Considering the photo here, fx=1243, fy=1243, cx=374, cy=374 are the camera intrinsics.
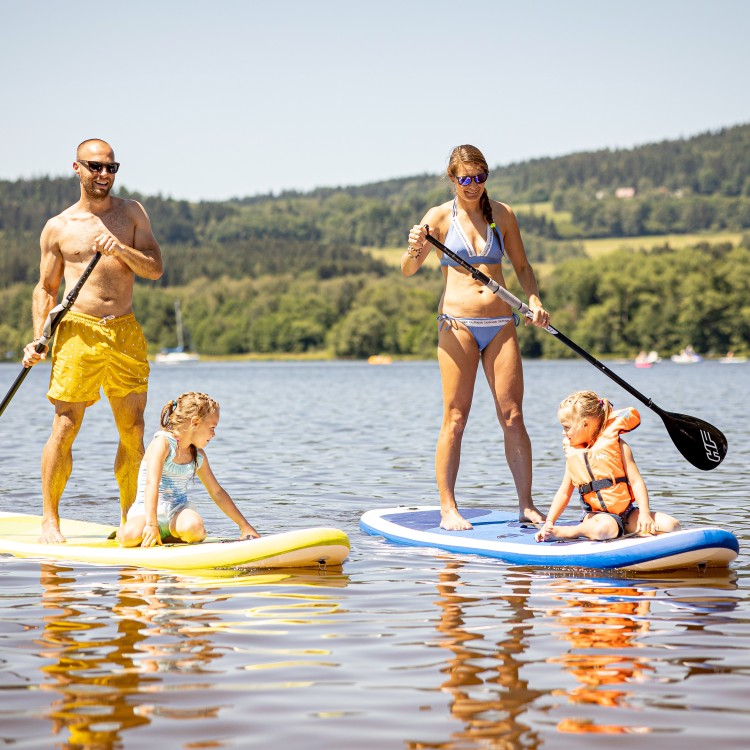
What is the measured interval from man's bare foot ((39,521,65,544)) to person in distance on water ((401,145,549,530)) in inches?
104

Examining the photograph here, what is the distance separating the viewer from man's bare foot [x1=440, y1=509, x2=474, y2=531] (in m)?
8.82

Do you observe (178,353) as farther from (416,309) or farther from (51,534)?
(51,534)

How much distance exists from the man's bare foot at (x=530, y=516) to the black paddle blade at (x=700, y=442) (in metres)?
1.11

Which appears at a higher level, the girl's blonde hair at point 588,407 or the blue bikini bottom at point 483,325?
the blue bikini bottom at point 483,325

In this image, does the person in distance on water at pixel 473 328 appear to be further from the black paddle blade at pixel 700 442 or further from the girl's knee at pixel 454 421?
the black paddle blade at pixel 700 442

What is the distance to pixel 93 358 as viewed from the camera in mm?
8367

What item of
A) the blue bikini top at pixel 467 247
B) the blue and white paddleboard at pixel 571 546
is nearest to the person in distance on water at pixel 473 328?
the blue bikini top at pixel 467 247

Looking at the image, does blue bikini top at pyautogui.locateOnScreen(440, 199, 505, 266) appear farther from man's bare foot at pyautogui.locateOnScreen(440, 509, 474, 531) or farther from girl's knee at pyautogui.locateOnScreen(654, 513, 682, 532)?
girl's knee at pyautogui.locateOnScreen(654, 513, 682, 532)

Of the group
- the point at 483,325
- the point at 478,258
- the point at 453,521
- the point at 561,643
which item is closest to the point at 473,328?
the point at 483,325

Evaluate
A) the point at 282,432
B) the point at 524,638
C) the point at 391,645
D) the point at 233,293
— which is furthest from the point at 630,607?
the point at 233,293

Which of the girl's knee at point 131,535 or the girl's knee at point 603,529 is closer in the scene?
the girl's knee at point 603,529

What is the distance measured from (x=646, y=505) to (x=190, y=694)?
3.72 m

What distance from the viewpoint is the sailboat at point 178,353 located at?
145m

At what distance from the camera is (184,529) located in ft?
26.5
